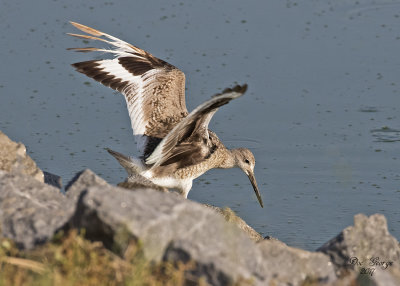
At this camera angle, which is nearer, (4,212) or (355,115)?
→ (4,212)

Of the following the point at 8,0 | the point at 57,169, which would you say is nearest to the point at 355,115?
the point at 57,169

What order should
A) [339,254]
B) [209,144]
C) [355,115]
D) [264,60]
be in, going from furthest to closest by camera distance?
1. [264,60]
2. [355,115]
3. [209,144]
4. [339,254]

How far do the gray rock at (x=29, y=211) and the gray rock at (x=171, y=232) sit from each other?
27cm

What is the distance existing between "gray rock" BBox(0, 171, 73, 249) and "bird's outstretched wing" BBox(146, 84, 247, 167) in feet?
5.75

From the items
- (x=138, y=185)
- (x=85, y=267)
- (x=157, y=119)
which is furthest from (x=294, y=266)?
(x=157, y=119)

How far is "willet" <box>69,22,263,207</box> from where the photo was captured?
787 cm

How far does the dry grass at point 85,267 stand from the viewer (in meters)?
3.81

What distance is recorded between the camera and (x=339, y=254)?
4945 millimetres

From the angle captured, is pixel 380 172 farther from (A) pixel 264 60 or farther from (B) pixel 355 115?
(A) pixel 264 60

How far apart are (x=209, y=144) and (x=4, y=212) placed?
12.6 feet

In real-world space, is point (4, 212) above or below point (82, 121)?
above

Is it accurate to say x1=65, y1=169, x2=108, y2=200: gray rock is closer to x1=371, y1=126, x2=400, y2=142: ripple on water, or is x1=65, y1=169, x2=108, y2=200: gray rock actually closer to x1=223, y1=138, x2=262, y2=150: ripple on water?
x1=223, y1=138, x2=262, y2=150: ripple on water

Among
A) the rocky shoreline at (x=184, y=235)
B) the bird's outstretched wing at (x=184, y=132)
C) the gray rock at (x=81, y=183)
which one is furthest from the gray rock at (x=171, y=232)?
the bird's outstretched wing at (x=184, y=132)
